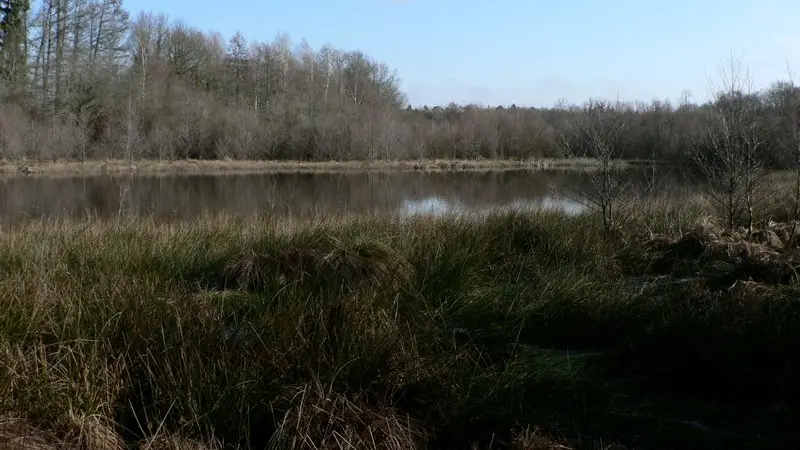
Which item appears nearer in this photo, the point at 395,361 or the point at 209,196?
the point at 395,361

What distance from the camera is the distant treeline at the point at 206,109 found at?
131 ft

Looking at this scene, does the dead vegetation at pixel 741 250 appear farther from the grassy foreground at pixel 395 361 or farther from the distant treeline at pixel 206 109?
the distant treeline at pixel 206 109

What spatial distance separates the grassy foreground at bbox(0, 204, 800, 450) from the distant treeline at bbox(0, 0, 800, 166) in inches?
1180

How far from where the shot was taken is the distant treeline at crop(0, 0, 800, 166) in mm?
39812

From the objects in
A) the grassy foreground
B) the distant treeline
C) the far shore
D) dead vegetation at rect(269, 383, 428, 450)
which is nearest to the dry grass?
the grassy foreground

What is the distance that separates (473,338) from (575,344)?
766mm

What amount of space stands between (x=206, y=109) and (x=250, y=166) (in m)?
8.85

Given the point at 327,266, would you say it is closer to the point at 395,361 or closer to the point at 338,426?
the point at 395,361

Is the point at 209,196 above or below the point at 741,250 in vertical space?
below

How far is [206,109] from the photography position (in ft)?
155

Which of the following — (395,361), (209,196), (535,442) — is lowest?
(209,196)

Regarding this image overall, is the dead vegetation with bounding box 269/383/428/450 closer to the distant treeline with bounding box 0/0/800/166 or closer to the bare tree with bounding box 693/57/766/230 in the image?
the bare tree with bounding box 693/57/766/230

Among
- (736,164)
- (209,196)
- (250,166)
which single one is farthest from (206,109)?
(736,164)

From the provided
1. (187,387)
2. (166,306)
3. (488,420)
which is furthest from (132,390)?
(488,420)
